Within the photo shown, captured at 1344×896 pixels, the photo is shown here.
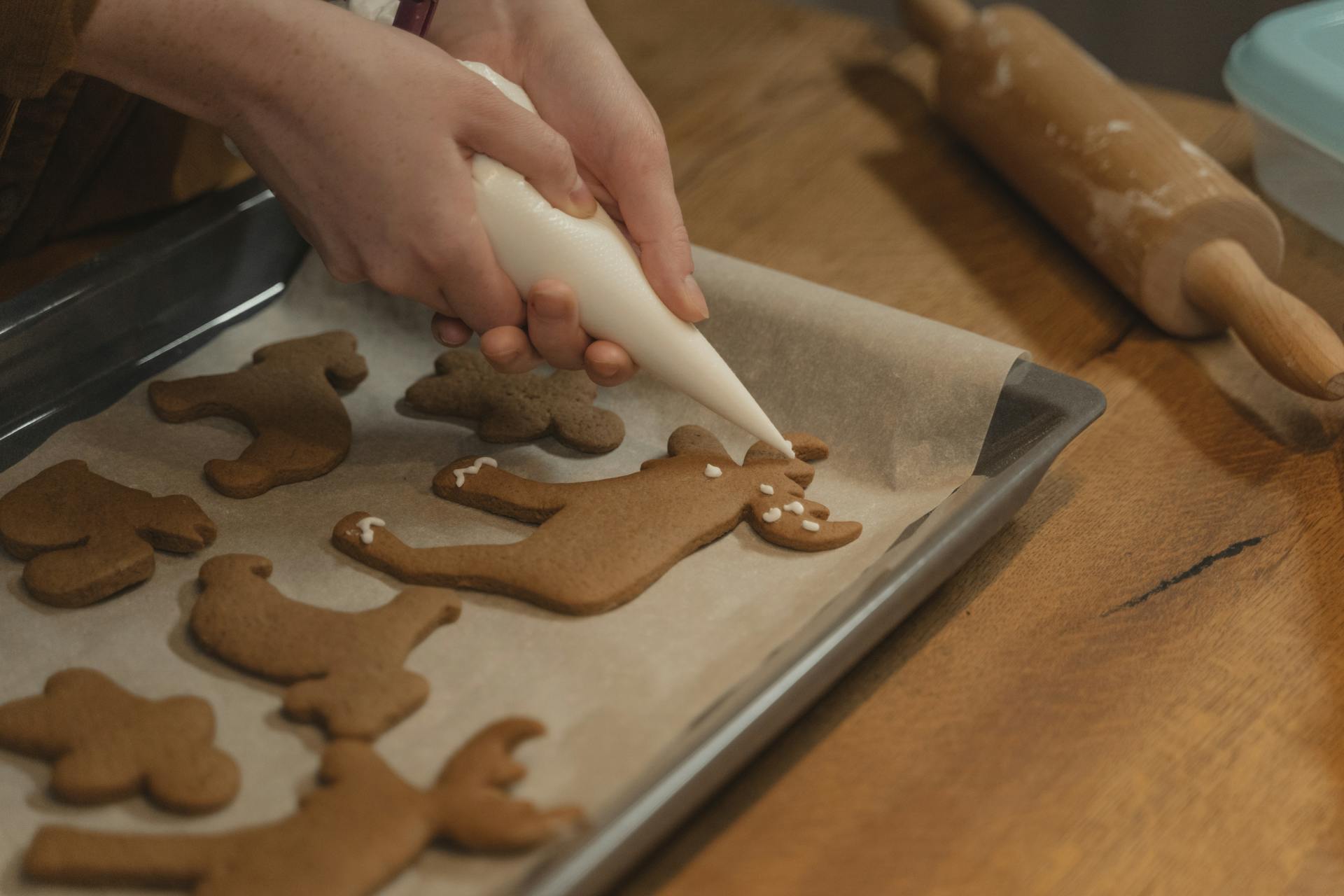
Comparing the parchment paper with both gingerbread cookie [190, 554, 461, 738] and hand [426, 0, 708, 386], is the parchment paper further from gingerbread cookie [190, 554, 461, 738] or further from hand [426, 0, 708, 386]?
hand [426, 0, 708, 386]

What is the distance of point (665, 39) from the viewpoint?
182cm

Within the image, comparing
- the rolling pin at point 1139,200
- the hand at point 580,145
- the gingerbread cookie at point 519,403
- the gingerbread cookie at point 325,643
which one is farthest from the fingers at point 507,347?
the rolling pin at point 1139,200

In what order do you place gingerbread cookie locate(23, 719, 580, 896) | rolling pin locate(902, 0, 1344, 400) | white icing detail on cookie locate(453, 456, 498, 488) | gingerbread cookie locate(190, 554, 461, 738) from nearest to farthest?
gingerbread cookie locate(23, 719, 580, 896)
gingerbread cookie locate(190, 554, 461, 738)
white icing detail on cookie locate(453, 456, 498, 488)
rolling pin locate(902, 0, 1344, 400)

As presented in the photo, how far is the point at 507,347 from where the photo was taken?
94 cm

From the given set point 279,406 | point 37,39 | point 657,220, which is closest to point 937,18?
point 657,220

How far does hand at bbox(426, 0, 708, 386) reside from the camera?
0.93m

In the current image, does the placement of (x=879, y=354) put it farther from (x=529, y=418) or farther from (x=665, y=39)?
(x=665, y=39)

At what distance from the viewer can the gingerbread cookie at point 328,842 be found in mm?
644

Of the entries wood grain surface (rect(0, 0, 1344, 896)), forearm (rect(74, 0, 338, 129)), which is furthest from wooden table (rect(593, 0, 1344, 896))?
forearm (rect(74, 0, 338, 129))

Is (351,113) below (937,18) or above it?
above

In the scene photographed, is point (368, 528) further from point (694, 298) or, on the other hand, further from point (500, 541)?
point (694, 298)

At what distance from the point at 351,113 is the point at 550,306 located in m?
0.20

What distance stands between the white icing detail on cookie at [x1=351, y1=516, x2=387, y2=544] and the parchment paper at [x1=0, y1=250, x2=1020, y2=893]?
0.03 metres

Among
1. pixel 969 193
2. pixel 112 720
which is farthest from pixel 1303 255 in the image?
pixel 112 720
